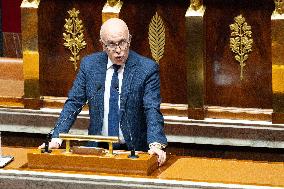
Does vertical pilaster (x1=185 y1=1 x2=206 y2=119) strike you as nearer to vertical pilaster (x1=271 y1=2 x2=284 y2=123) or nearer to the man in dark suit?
vertical pilaster (x1=271 y1=2 x2=284 y2=123)

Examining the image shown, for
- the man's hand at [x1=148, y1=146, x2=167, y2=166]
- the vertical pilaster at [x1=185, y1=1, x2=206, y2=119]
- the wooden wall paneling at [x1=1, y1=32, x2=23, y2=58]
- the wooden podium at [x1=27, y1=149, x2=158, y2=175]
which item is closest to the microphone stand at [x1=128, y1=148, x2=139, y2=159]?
the wooden podium at [x1=27, y1=149, x2=158, y2=175]

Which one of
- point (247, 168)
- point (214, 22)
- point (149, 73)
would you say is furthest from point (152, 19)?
point (247, 168)

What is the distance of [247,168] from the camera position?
16.2 feet

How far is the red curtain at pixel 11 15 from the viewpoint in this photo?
746cm

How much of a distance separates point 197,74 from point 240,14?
1.57 feet

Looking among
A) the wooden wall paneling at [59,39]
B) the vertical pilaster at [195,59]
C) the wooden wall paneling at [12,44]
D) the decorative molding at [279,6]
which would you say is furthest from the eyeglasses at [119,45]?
the wooden wall paneling at [12,44]

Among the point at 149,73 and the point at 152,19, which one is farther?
the point at 152,19

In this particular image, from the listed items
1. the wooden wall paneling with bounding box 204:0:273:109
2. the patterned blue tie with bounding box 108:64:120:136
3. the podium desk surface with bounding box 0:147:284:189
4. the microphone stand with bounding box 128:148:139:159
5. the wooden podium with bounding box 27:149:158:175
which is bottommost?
the podium desk surface with bounding box 0:147:284:189

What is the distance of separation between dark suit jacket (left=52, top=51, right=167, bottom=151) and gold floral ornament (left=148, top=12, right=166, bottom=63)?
1215 millimetres

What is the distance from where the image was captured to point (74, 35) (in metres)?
Answer: 6.74

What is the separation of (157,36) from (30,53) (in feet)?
3.05

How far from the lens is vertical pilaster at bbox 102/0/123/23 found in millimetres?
6562

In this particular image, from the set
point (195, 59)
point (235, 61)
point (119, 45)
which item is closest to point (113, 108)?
point (119, 45)

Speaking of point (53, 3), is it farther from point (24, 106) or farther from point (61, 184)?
point (61, 184)
